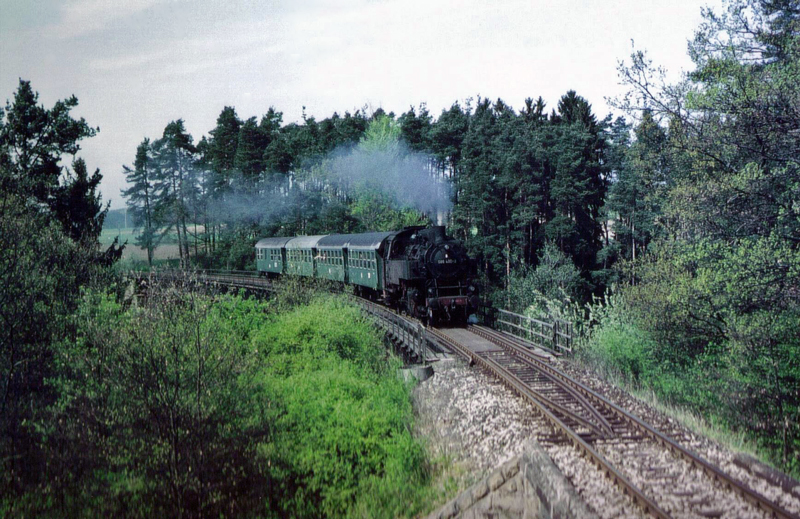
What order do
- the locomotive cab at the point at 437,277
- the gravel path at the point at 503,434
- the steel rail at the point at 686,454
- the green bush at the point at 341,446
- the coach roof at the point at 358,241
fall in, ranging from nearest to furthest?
the steel rail at the point at 686,454 < the gravel path at the point at 503,434 < the green bush at the point at 341,446 < the locomotive cab at the point at 437,277 < the coach roof at the point at 358,241

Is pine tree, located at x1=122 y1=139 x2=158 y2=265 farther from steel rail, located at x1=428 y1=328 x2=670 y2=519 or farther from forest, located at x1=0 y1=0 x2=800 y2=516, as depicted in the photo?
steel rail, located at x1=428 y1=328 x2=670 y2=519

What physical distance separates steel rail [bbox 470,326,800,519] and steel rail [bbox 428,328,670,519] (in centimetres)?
120

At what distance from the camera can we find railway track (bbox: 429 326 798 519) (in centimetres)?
712

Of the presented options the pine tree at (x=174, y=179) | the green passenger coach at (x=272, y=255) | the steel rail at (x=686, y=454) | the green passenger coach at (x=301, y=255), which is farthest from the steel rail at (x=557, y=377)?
the pine tree at (x=174, y=179)

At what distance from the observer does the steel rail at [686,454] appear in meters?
6.82

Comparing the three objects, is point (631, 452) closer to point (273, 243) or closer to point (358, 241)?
point (358, 241)

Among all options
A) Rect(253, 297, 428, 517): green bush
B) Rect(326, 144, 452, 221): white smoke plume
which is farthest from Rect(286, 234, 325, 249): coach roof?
Rect(253, 297, 428, 517): green bush

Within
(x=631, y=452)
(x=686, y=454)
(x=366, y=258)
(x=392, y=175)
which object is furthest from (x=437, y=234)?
(x=392, y=175)

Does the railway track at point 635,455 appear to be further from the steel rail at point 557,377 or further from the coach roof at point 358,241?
the coach roof at point 358,241

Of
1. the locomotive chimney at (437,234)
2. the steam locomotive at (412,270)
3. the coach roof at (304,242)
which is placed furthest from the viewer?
the coach roof at (304,242)

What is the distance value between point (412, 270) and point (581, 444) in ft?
41.7

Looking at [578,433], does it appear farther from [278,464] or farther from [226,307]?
[226,307]

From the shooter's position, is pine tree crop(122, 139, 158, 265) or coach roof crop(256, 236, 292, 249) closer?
coach roof crop(256, 236, 292, 249)

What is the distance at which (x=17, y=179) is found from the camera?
15.3 m
